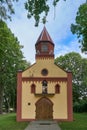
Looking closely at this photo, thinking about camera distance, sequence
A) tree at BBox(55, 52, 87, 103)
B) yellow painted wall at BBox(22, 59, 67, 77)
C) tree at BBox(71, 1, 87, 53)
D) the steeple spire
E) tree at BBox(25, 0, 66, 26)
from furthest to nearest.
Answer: tree at BBox(55, 52, 87, 103) < the steeple spire < yellow painted wall at BBox(22, 59, 67, 77) < tree at BBox(71, 1, 87, 53) < tree at BBox(25, 0, 66, 26)

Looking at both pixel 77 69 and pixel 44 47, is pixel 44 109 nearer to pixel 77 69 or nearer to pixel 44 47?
pixel 44 47

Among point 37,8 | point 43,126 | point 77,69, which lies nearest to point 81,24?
point 43,126

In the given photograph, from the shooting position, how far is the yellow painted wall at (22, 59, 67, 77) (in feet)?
107

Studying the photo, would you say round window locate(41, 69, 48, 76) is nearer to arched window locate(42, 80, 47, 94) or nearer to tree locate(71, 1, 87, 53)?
arched window locate(42, 80, 47, 94)

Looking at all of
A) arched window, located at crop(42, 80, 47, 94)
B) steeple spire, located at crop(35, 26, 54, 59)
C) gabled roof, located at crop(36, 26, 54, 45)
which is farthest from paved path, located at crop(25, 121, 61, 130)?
gabled roof, located at crop(36, 26, 54, 45)


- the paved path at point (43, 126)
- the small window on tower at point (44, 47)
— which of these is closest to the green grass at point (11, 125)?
the paved path at point (43, 126)

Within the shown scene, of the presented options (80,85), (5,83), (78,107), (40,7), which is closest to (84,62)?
(80,85)

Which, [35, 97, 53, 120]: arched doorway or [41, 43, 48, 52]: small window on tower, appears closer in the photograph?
[35, 97, 53, 120]: arched doorway

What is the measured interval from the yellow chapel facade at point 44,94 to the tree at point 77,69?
2681cm

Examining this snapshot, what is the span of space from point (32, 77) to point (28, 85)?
1.02 metres

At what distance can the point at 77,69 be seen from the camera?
198ft

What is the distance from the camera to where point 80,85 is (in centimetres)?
5941

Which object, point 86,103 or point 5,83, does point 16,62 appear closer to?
point 5,83

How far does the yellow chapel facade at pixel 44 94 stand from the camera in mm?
31781
